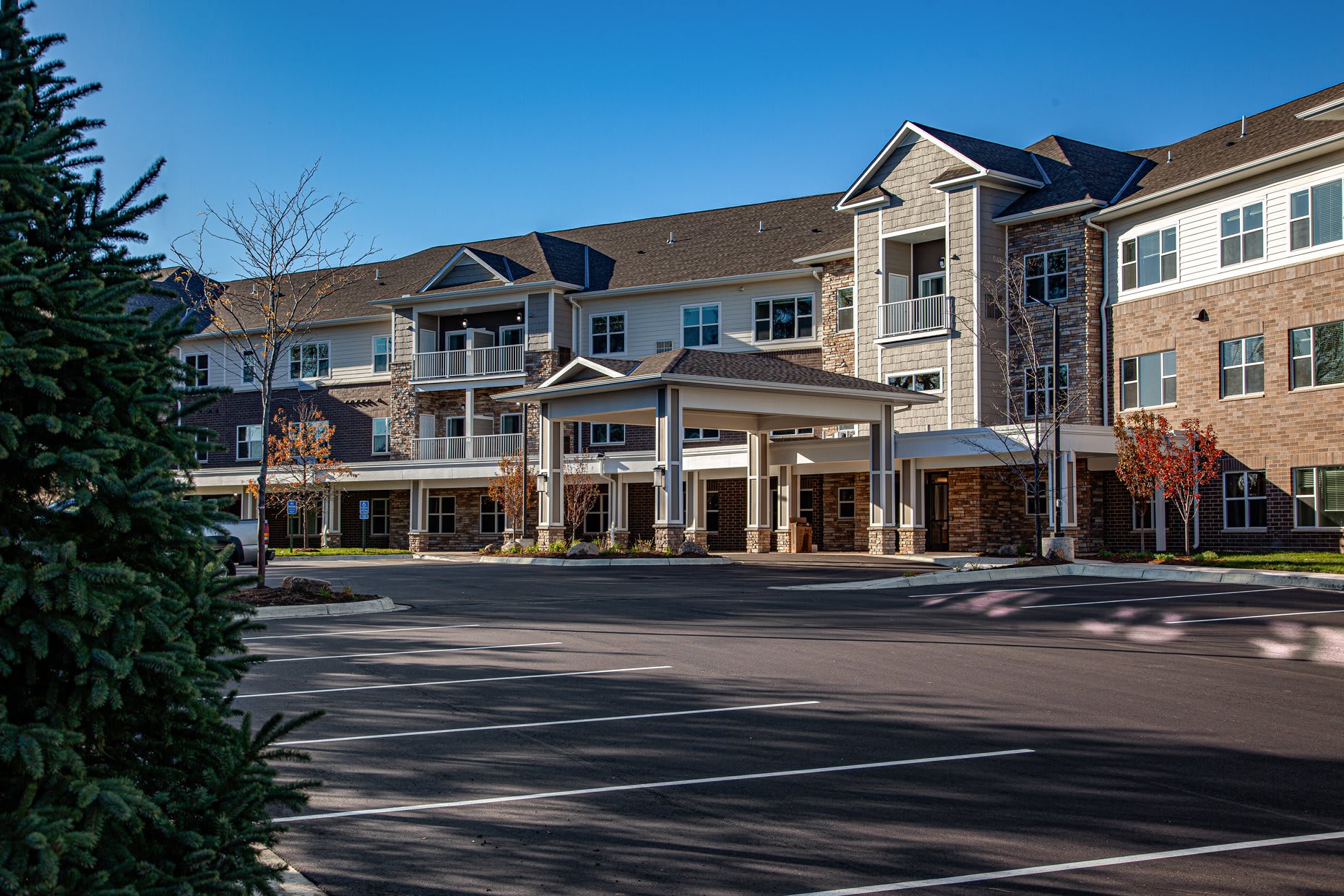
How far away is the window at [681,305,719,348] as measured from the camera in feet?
146

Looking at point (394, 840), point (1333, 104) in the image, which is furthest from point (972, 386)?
point (394, 840)

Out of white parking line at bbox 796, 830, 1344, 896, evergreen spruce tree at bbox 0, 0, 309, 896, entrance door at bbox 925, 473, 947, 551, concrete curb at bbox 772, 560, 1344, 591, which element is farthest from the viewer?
entrance door at bbox 925, 473, 947, 551

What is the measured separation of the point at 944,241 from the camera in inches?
1515

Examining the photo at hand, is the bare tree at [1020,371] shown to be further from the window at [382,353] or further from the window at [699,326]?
the window at [382,353]

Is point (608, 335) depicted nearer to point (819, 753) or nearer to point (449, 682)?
point (449, 682)

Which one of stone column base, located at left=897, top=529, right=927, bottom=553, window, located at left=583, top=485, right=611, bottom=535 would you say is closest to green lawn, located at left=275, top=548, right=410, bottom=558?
window, located at left=583, top=485, right=611, bottom=535

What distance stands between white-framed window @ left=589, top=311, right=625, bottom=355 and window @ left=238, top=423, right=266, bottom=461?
1714 centimetres

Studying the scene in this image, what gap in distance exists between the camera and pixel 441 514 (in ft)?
161

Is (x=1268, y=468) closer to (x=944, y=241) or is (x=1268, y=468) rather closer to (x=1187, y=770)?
(x=944, y=241)

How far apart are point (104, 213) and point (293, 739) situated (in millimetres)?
5535

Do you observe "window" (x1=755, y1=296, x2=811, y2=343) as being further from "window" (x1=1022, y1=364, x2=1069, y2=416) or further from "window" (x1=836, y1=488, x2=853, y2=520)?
"window" (x1=1022, y1=364, x2=1069, y2=416)

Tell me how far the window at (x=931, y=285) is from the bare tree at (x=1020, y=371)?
2.62m

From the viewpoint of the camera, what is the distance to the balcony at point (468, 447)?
4631cm

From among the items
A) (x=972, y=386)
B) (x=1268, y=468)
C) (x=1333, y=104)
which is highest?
(x=1333, y=104)
